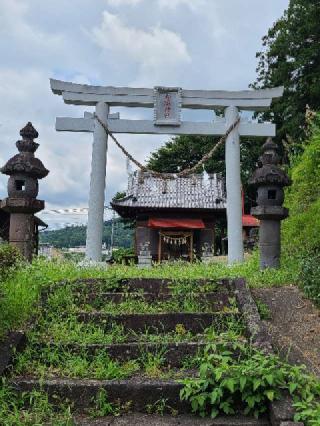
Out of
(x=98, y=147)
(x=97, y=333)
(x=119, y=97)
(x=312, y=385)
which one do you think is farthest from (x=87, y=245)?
(x=312, y=385)

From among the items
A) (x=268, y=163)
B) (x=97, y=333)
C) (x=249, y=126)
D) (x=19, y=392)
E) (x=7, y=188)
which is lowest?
(x=19, y=392)

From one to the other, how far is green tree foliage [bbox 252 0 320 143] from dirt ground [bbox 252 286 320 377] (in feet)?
61.4

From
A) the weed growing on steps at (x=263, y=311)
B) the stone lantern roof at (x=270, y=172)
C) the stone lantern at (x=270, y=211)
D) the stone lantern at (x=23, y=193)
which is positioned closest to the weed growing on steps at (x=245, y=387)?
the weed growing on steps at (x=263, y=311)

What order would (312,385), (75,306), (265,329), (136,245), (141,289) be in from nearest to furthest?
1. (312,385)
2. (265,329)
3. (75,306)
4. (141,289)
5. (136,245)

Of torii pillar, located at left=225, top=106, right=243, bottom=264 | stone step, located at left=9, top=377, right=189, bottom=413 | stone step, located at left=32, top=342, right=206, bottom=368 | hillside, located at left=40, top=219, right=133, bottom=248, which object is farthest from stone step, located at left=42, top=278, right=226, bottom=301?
hillside, located at left=40, top=219, right=133, bottom=248

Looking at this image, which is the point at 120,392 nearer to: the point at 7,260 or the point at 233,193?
the point at 7,260

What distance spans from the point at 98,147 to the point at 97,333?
6.71 m

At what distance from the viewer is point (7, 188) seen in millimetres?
7965

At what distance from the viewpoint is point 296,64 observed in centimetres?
2508

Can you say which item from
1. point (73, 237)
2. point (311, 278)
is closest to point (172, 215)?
point (311, 278)

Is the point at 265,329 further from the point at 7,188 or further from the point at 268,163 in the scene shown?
the point at 7,188

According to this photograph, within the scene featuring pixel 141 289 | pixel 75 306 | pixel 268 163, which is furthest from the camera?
pixel 268 163

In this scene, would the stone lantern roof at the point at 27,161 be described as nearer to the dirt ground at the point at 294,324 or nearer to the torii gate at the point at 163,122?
the torii gate at the point at 163,122

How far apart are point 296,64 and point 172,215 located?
1124 centimetres
